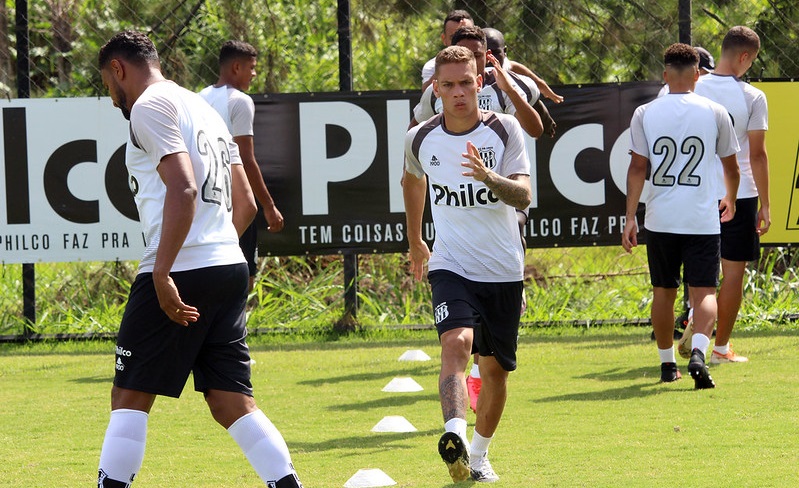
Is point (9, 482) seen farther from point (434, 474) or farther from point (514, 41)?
point (514, 41)

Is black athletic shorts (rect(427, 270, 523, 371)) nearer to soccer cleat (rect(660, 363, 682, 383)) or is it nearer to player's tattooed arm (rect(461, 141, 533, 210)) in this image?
player's tattooed arm (rect(461, 141, 533, 210))

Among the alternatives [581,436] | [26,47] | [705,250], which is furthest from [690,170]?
[26,47]

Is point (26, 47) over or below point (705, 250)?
over

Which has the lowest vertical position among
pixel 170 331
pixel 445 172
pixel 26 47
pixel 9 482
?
pixel 9 482

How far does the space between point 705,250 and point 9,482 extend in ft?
13.3

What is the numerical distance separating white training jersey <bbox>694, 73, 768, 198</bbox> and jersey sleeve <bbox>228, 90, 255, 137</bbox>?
2.83 metres

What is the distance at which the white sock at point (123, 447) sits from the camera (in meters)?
4.07

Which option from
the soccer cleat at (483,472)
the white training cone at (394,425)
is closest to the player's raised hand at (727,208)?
the white training cone at (394,425)

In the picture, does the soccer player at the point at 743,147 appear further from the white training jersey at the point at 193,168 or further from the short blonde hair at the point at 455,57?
the white training jersey at the point at 193,168

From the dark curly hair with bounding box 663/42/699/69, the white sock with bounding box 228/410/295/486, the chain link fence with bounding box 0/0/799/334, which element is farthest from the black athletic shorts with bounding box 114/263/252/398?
the chain link fence with bounding box 0/0/799/334

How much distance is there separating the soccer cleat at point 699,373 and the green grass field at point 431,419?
3.8 inches

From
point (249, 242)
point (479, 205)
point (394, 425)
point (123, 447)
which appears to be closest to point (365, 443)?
point (394, 425)

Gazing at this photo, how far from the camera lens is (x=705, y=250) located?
7.29 metres

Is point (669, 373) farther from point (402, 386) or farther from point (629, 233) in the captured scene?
point (402, 386)
